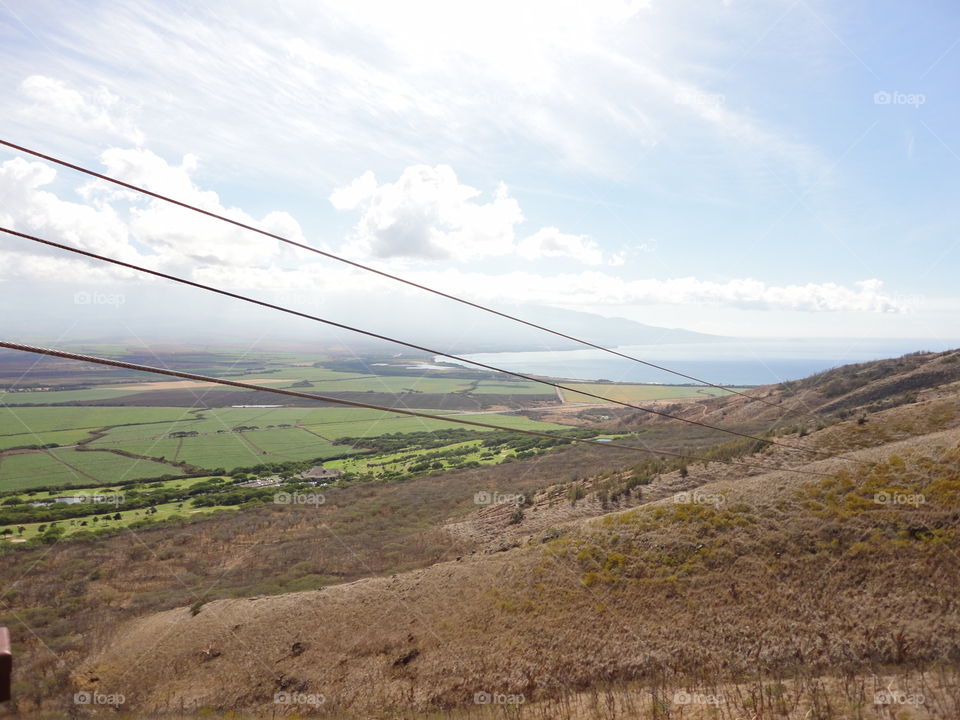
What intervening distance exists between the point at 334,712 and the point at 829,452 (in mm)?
23145

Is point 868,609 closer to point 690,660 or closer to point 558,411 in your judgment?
point 690,660

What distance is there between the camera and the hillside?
37.3 feet

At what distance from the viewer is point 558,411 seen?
109312 mm

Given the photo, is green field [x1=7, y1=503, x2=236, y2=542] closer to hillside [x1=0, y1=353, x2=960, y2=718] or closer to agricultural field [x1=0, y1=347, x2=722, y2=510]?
hillside [x1=0, y1=353, x2=960, y2=718]

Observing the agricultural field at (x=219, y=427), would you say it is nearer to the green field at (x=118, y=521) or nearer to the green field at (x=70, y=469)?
the green field at (x=70, y=469)

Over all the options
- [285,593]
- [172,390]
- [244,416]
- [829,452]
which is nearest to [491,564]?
[285,593]

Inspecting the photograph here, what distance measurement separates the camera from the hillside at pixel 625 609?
11.4 m

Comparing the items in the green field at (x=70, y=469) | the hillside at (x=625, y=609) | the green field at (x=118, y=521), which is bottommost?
the green field at (x=70, y=469)

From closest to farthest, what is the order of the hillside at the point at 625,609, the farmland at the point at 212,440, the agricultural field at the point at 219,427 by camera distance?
the hillside at the point at 625,609
the farmland at the point at 212,440
the agricultural field at the point at 219,427

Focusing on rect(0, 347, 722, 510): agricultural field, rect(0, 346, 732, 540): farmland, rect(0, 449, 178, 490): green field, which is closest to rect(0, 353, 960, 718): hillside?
rect(0, 346, 732, 540): farmland

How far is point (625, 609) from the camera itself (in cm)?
1441

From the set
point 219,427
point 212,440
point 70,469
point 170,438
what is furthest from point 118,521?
point 219,427

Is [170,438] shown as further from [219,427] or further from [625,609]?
[625,609]

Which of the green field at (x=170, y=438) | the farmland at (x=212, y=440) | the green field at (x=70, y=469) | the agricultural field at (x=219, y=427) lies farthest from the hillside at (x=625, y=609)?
the green field at (x=170, y=438)
